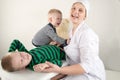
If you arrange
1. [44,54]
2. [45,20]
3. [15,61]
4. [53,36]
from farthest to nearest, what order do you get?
[45,20] < [53,36] < [44,54] < [15,61]

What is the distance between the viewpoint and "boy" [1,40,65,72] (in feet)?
4.35

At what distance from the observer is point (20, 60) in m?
1.33

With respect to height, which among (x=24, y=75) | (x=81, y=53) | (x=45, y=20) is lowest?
(x=24, y=75)

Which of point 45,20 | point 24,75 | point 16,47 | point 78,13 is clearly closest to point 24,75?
point 24,75

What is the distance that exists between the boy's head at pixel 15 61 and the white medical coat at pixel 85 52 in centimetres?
28

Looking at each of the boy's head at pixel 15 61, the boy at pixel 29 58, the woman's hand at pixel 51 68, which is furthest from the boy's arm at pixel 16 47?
the woman's hand at pixel 51 68

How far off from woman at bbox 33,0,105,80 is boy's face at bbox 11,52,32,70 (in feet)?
0.42

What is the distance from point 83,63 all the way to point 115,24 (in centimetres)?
85

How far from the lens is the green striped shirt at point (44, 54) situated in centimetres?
140

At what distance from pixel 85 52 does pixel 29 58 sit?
334mm

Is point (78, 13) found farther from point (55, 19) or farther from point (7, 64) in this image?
point (7, 64)

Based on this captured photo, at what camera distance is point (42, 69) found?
52.0 inches

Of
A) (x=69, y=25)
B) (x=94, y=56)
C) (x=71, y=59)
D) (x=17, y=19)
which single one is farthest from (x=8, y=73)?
(x=17, y=19)

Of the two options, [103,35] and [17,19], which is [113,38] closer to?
[103,35]
